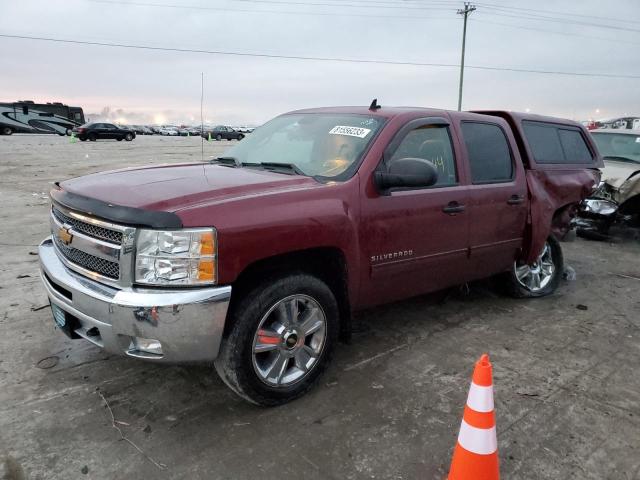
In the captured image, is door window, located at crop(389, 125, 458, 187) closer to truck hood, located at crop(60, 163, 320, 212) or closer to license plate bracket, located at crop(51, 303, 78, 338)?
truck hood, located at crop(60, 163, 320, 212)

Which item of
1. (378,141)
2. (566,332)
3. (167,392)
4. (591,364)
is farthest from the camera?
(566,332)

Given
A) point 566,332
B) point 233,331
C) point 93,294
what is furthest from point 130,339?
point 566,332

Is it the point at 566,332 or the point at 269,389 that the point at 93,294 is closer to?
the point at 269,389

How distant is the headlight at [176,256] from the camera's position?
102 inches

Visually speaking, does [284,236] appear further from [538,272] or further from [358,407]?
[538,272]

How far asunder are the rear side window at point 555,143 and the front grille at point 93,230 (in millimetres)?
4003

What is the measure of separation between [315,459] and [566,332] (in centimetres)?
280

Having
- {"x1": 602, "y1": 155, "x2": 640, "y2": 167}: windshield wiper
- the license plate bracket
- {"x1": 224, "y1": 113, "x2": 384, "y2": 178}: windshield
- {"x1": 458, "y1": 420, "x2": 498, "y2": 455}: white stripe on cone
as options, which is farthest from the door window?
{"x1": 602, "y1": 155, "x2": 640, "y2": 167}: windshield wiper

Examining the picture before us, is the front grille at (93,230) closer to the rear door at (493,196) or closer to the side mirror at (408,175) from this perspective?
the side mirror at (408,175)

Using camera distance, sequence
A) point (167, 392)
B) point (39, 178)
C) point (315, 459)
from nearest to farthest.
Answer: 1. point (315, 459)
2. point (167, 392)
3. point (39, 178)

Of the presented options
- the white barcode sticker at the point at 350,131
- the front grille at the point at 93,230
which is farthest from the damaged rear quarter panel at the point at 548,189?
the front grille at the point at 93,230

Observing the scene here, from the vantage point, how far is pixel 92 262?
9.53 feet

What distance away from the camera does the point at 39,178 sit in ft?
45.9

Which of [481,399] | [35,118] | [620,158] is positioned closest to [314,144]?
[481,399]
